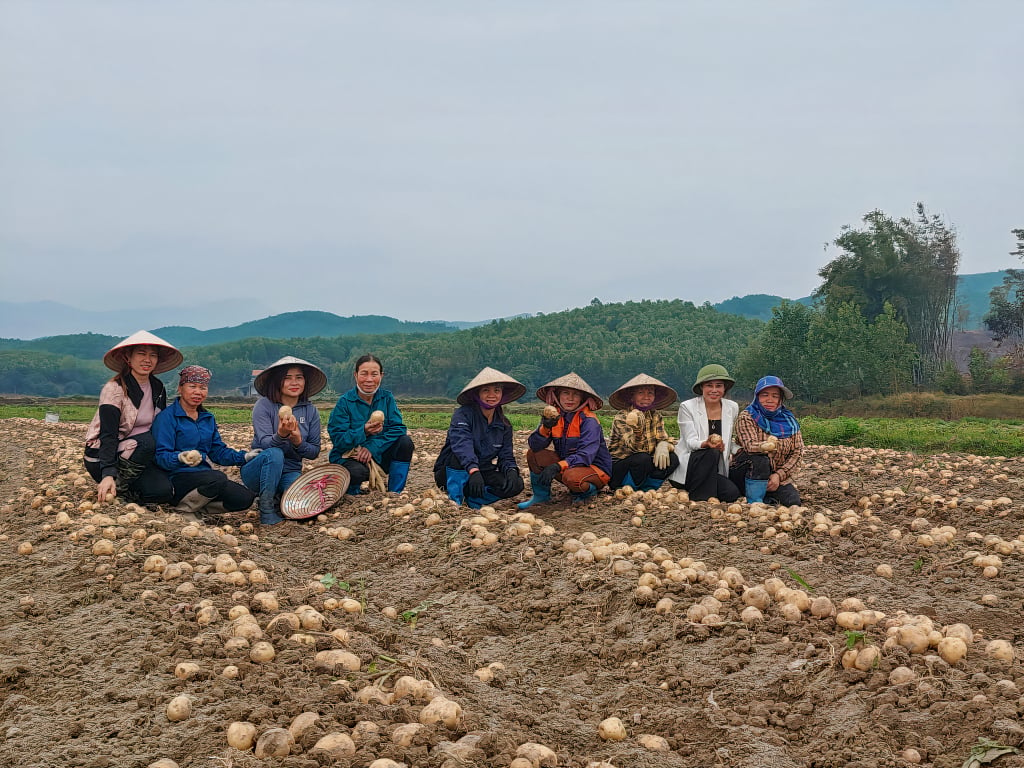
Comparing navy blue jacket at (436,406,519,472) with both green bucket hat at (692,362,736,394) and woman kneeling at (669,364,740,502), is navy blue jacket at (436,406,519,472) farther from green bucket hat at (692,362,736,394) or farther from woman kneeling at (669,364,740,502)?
green bucket hat at (692,362,736,394)

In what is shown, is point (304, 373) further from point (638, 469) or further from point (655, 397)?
point (655, 397)

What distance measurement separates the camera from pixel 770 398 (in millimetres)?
7277

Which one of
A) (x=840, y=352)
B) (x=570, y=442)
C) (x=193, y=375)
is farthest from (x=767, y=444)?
(x=840, y=352)

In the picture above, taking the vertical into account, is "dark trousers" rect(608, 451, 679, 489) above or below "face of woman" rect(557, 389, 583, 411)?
below

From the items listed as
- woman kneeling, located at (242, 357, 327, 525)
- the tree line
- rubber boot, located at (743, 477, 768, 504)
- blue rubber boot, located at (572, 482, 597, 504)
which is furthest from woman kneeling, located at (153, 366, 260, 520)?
the tree line

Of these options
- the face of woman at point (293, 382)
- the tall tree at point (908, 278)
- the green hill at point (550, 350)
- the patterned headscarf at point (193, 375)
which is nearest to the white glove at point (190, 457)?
the patterned headscarf at point (193, 375)

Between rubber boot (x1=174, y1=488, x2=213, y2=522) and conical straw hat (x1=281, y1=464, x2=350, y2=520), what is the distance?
0.74m

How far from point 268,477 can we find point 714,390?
14.2 feet

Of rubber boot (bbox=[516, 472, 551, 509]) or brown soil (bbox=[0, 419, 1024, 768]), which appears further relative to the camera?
rubber boot (bbox=[516, 472, 551, 509])

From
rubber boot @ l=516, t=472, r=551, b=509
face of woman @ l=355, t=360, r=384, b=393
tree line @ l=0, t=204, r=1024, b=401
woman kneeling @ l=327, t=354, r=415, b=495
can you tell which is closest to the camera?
face of woman @ l=355, t=360, r=384, b=393

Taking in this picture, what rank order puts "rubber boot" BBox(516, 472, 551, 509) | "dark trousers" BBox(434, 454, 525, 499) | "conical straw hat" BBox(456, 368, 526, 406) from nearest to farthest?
"conical straw hat" BBox(456, 368, 526, 406)
"dark trousers" BBox(434, 454, 525, 499)
"rubber boot" BBox(516, 472, 551, 509)

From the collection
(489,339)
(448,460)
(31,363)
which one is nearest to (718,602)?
(448,460)

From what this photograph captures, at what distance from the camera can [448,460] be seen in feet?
25.0

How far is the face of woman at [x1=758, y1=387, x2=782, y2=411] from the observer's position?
725cm
